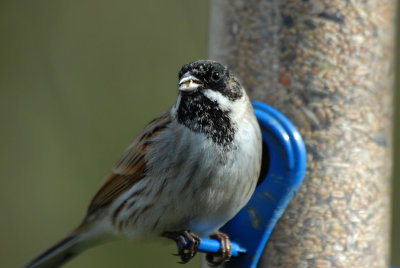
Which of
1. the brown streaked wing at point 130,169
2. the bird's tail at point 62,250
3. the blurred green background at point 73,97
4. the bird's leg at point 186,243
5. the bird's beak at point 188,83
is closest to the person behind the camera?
the bird's beak at point 188,83

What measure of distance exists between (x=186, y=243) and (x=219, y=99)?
709mm

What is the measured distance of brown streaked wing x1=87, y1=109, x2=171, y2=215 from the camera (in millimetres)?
4375

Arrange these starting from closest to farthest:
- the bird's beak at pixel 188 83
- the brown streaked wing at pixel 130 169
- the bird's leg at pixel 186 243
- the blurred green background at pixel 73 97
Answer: the bird's beak at pixel 188 83 → the bird's leg at pixel 186 243 → the brown streaked wing at pixel 130 169 → the blurred green background at pixel 73 97

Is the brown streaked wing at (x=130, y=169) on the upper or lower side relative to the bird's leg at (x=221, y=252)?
upper

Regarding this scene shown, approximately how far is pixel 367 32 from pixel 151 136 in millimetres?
1229

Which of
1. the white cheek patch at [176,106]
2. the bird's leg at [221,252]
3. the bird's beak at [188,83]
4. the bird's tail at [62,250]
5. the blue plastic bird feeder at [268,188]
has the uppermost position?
the bird's beak at [188,83]

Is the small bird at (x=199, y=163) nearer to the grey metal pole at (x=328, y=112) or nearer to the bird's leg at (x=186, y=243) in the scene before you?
the bird's leg at (x=186, y=243)

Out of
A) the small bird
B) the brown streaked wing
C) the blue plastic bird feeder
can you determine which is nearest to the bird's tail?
the brown streaked wing

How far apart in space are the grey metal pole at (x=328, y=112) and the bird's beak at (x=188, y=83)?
1.58 ft

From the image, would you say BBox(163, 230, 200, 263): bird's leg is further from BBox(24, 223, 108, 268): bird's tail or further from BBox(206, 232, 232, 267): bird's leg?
BBox(24, 223, 108, 268): bird's tail

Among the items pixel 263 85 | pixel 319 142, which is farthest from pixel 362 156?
pixel 263 85

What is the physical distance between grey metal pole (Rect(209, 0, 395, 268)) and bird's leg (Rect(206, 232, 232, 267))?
0.20 metres

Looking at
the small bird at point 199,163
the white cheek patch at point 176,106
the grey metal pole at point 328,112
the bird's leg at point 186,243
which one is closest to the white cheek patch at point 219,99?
the small bird at point 199,163

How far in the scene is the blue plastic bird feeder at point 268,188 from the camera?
4.15 m
